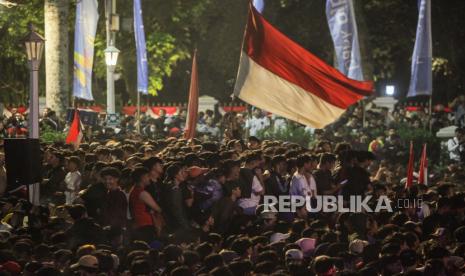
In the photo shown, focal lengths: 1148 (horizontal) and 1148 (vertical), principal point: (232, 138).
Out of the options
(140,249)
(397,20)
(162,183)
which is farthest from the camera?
(397,20)

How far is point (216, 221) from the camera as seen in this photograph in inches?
559

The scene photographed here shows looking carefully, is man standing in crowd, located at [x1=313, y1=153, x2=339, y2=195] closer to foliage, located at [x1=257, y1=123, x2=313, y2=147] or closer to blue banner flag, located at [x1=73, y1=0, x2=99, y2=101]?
foliage, located at [x1=257, y1=123, x2=313, y2=147]

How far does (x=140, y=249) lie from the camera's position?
39.4 feet

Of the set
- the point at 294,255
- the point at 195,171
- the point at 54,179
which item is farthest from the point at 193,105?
the point at 294,255

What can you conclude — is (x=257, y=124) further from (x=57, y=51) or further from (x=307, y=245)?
(x=307, y=245)

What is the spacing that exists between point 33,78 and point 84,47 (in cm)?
1381

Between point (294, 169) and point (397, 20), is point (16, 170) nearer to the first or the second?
point (294, 169)

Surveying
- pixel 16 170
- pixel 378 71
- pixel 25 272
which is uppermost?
pixel 378 71

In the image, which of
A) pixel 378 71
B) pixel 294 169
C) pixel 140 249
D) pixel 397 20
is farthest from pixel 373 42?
pixel 140 249

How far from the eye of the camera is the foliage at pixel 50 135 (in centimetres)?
2463

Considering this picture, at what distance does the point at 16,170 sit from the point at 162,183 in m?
1.83

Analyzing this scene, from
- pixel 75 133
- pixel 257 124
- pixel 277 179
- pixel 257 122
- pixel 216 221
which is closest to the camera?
pixel 216 221

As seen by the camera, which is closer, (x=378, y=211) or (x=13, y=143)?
(x=13, y=143)

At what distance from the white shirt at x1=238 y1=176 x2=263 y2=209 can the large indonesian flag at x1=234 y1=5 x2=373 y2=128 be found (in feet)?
7.75
